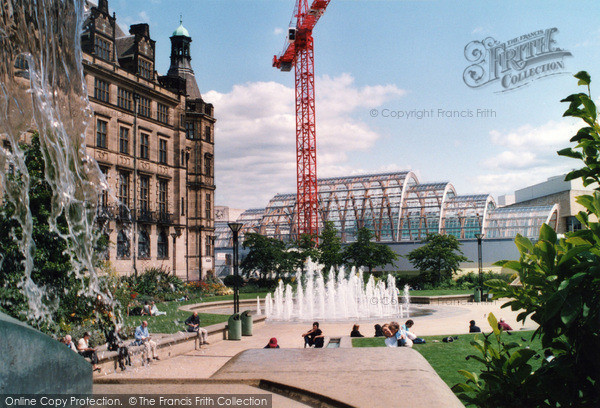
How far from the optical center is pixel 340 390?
16.0ft

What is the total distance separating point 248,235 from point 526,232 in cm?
3660

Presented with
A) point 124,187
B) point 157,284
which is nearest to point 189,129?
point 124,187

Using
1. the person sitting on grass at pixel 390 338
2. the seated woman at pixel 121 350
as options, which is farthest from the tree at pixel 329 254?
the seated woman at pixel 121 350

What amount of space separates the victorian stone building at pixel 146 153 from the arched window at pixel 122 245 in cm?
7

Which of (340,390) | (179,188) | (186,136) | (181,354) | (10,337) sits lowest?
(181,354)

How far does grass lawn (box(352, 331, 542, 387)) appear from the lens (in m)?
11.4

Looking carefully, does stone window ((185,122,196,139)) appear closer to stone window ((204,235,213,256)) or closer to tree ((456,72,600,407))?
stone window ((204,235,213,256))

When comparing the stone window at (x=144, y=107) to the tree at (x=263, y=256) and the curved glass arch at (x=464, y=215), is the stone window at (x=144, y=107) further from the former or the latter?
the curved glass arch at (x=464, y=215)

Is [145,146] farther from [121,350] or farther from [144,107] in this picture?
[121,350]

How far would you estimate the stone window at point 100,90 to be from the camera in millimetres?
35844

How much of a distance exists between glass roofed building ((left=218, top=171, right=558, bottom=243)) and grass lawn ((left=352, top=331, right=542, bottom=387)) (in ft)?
165

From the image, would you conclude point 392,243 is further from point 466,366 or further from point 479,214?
point 466,366

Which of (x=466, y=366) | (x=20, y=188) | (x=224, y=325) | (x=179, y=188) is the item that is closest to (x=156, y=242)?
(x=179, y=188)

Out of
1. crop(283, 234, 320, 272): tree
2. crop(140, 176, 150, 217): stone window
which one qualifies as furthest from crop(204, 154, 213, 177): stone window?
crop(283, 234, 320, 272): tree
